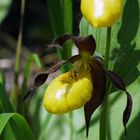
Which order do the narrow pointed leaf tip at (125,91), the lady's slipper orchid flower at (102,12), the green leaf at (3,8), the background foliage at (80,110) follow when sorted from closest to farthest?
the lady's slipper orchid flower at (102,12) → the narrow pointed leaf tip at (125,91) → the background foliage at (80,110) → the green leaf at (3,8)

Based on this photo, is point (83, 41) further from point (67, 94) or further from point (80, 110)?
point (80, 110)

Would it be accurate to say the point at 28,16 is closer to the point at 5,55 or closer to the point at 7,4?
the point at 5,55

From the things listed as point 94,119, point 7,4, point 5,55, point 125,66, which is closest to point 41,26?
point 5,55

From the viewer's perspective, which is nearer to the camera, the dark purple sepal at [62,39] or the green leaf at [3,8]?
the dark purple sepal at [62,39]

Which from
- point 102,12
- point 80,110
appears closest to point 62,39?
point 102,12

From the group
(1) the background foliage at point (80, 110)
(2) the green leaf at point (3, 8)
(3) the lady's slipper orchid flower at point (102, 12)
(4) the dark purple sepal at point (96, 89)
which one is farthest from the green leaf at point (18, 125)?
(2) the green leaf at point (3, 8)

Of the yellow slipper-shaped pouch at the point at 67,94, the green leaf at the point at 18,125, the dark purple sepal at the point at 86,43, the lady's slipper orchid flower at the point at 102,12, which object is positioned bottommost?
the green leaf at the point at 18,125

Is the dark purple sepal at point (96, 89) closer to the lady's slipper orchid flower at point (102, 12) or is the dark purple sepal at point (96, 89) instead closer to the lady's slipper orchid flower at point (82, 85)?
the lady's slipper orchid flower at point (82, 85)
